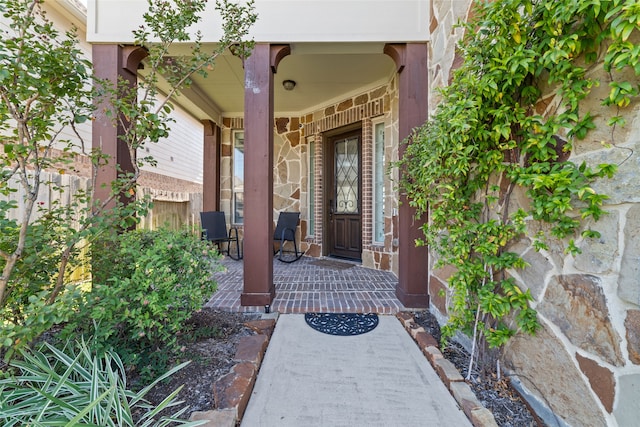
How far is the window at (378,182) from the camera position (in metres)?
4.01

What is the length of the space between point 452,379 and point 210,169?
4841mm

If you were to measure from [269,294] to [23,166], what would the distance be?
1821 millimetres

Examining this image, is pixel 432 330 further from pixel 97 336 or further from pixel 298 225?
pixel 298 225

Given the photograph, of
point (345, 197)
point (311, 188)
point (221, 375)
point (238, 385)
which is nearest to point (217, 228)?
point (311, 188)

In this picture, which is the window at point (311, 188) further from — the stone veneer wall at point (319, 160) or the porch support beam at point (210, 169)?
the porch support beam at point (210, 169)

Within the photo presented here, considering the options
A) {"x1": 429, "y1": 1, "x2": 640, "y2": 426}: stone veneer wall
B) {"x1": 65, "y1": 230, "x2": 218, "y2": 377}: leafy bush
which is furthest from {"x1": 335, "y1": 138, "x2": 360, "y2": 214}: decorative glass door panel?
{"x1": 429, "y1": 1, "x2": 640, "y2": 426}: stone veneer wall

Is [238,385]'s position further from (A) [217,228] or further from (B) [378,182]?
(A) [217,228]

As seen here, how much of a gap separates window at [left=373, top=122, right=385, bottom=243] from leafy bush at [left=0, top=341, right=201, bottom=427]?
3.15 m

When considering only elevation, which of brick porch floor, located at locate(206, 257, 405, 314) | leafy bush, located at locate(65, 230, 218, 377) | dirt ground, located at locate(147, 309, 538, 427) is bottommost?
dirt ground, located at locate(147, 309, 538, 427)

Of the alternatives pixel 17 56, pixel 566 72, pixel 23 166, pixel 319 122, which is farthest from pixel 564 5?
pixel 319 122

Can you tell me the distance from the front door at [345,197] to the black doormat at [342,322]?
75.5 inches

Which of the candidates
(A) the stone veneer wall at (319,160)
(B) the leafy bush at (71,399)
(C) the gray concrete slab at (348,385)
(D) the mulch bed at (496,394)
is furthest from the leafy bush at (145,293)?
(A) the stone veneer wall at (319,160)

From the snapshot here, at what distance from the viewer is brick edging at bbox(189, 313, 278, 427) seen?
1.24 m

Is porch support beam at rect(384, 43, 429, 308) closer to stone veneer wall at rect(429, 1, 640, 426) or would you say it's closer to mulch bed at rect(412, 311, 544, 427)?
mulch bed at rect(412, 311, 544, 427)
